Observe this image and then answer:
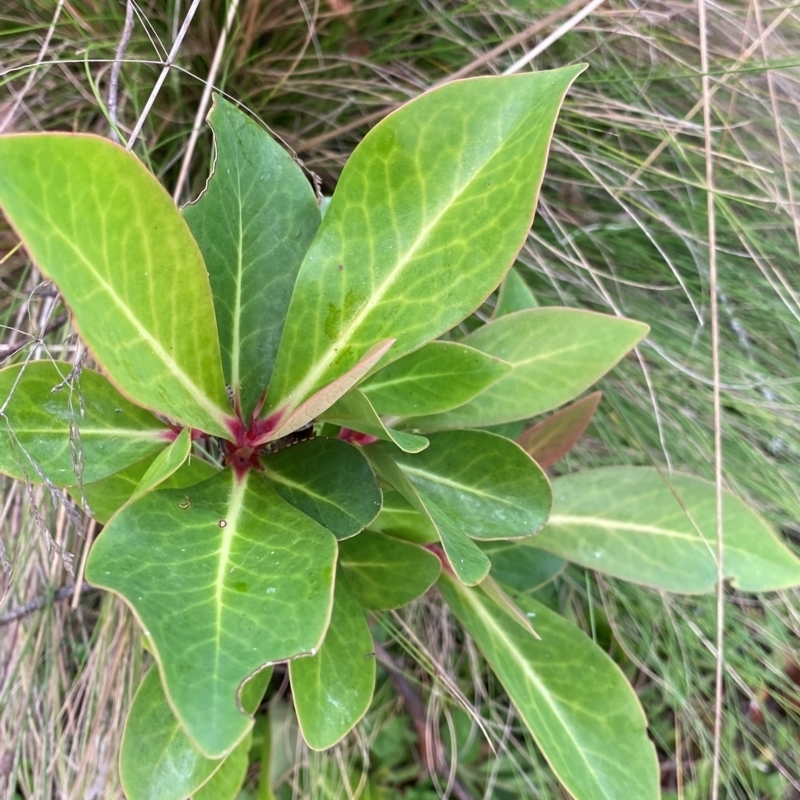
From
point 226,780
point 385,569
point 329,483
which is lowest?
point 226,780

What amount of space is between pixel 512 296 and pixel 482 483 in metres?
0.26

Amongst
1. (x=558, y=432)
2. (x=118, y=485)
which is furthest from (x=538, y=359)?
(x=118, y=485)

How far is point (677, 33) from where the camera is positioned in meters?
1.03

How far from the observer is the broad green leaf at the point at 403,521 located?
642mm

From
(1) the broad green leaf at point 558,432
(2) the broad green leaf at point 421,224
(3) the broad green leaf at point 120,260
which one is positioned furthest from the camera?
(1) the broad green leaf at point 558,432

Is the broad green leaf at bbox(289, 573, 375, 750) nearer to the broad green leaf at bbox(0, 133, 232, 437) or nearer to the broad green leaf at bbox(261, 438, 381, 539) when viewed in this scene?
the broad green leaf at bbox(261, 438, 381, 539)

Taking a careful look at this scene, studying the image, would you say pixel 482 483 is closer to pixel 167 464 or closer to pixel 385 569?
pixel 385 569

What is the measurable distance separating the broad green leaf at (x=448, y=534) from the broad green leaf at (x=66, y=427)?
0.66ft

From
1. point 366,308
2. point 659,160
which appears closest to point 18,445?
point 366,308

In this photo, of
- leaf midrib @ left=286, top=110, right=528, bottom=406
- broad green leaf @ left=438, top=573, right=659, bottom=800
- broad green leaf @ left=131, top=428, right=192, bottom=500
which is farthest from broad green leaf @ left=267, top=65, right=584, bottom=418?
broad green leaf @ left=438, top=573, right=659, bottom=800

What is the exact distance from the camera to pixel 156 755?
0.58 metres

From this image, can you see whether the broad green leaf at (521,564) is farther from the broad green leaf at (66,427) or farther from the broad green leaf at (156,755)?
the broad green leaf at (66,427)

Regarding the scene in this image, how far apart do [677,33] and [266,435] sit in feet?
3.16

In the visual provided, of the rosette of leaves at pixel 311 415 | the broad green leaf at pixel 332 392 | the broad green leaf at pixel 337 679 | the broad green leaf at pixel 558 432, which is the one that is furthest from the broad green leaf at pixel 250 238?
the broad green leaf at pixel 558 432
